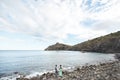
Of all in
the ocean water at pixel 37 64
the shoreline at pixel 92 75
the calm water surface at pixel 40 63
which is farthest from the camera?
the calm water surface at pixel 40 63

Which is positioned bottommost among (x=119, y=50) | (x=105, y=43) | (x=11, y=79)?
(x=11, y=79)

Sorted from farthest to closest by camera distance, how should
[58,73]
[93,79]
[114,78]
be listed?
[58,73]
[93,79]
[114,78]

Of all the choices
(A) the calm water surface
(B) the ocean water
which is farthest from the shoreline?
(A) the calm water surface

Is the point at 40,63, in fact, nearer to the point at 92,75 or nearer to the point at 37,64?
the point at 37,64

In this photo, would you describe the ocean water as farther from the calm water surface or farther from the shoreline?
the shoreline

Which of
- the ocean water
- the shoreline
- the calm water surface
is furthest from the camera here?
the calm water surface

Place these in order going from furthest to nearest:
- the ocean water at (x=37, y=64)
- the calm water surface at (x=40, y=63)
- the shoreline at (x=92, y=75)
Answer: the calm water surface at (x=40, y=63)
the ocean water at (x=37, y=64)
the shoreline at (x=92, y=75)

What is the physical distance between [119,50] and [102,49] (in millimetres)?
24630

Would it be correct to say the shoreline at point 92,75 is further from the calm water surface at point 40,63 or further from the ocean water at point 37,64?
the calm water surface at point 40,63

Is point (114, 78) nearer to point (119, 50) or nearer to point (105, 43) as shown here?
point (119, 50)

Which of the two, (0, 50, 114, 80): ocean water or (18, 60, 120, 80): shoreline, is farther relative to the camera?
(0, 50, 114, 80): ocean water

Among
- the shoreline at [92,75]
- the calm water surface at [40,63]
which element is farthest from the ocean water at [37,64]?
the shoreline at [92,75]

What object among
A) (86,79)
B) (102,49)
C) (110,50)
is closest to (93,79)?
(86,79)

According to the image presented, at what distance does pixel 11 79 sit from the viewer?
31.9 metres
